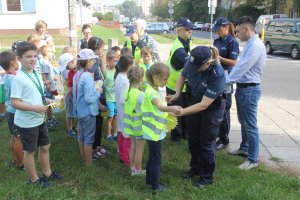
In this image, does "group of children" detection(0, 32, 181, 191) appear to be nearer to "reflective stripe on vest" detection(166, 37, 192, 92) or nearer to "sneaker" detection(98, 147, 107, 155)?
"sneaker" detection(98, 147, 107, 155)

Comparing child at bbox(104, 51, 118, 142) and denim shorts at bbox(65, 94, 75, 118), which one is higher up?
child at bbox(104, 51, 118, 142)

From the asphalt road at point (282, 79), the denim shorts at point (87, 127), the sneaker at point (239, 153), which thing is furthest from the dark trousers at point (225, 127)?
the asphalt road at point (282, 79)

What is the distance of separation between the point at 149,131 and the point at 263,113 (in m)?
4.63

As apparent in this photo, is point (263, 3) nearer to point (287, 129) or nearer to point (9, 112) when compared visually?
point (287, 129)

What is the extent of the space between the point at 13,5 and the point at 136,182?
25976 millimetres

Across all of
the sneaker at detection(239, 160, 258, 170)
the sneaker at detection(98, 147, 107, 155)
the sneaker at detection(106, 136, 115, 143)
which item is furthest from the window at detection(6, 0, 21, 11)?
the sneaker at detection(239, 160, 258, 170)

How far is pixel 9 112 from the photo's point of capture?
14.5 feet

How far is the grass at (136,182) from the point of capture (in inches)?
156

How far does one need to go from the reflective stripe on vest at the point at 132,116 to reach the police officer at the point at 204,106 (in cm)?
48

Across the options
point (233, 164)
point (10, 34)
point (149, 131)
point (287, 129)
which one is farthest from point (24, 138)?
point (10, 34)

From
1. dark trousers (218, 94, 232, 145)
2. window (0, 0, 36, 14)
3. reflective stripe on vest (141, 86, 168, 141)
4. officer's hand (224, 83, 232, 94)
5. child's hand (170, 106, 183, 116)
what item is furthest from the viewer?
window (0, 0, 36, 14)

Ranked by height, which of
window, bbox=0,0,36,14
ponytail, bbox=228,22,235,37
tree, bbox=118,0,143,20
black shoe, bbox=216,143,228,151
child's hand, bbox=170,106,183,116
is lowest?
black shoe, bbox=216,143,228,151

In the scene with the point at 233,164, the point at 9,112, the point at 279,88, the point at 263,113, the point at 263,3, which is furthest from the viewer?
the point at 263,3

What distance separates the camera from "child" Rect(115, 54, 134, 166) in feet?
15.4
